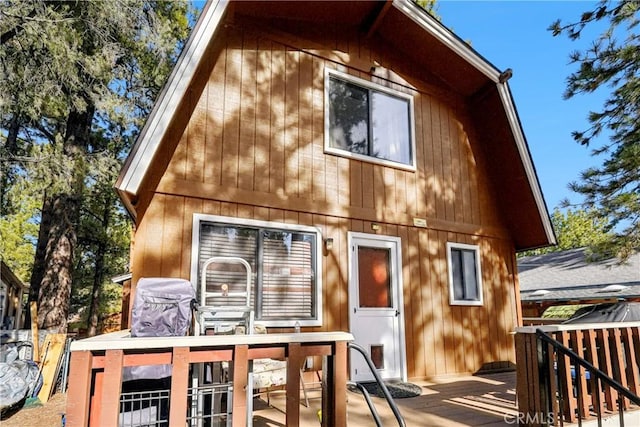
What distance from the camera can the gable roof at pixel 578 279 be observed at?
1076cm

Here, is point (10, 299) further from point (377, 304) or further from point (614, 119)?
point (614, 119)

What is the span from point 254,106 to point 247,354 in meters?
3.94

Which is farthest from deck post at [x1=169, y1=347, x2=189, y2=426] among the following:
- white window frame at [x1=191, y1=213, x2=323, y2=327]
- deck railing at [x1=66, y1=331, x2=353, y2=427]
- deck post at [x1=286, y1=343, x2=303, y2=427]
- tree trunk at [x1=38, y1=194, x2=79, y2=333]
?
tree trunk at [x1=38, y1=194, x2=79, y2=333]

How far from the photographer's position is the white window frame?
4848 mm

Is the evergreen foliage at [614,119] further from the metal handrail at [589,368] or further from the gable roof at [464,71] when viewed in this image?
the metal handrail at [589,368]

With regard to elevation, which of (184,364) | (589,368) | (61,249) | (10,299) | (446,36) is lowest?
(589,368)

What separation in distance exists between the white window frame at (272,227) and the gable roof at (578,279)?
6.78m

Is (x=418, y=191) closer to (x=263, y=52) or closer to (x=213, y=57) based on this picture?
(x=263, y=52)

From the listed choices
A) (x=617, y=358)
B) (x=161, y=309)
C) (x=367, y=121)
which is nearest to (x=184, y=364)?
(x=161, y=309)

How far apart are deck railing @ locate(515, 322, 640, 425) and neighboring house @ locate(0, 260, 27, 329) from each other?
1294cm

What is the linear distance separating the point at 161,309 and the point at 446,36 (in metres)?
5.75

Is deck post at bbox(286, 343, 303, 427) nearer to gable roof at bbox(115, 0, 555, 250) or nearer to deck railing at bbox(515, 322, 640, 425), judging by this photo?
deck railing at bbox(515, 322, 640, 425)

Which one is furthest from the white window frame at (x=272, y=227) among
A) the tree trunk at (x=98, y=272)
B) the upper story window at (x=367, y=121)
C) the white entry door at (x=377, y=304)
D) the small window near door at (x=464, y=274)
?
the tree trunk at (x=98, y=272)

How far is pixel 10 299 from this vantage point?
1380 cm
